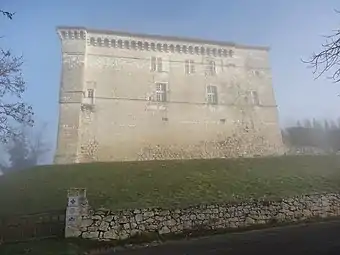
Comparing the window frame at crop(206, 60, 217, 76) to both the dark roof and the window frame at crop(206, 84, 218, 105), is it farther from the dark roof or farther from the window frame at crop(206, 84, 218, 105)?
the dark roof

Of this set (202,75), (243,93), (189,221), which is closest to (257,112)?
(243,93)

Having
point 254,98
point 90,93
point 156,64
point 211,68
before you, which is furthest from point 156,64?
point 254,98

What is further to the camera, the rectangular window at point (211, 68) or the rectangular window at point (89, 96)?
the rectangular window at point (211, 68)

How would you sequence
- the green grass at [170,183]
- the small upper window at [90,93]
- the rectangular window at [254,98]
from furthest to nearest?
the rectangular window at [254,98]
the small upper window at [90,93]
the green grass at [170,183]

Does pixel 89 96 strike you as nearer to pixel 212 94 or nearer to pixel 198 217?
pixel 212 94

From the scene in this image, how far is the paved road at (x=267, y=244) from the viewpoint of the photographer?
27.8 ft

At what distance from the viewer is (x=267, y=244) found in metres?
9.53

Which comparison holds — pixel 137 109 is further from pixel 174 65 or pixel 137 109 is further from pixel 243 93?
pixel 243 93

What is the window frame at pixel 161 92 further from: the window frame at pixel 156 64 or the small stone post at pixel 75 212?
the small stone post at pixel 75 212

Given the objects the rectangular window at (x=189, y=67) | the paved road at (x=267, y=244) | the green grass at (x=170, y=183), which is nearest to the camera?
the paved road at (x=267, y=244)

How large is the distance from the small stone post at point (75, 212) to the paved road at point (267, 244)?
1.90m

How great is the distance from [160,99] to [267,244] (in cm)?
2757

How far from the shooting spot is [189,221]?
504 inches

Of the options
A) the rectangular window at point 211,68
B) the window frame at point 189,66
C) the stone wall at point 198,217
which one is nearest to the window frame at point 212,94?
the rectangular window at point 211,68
